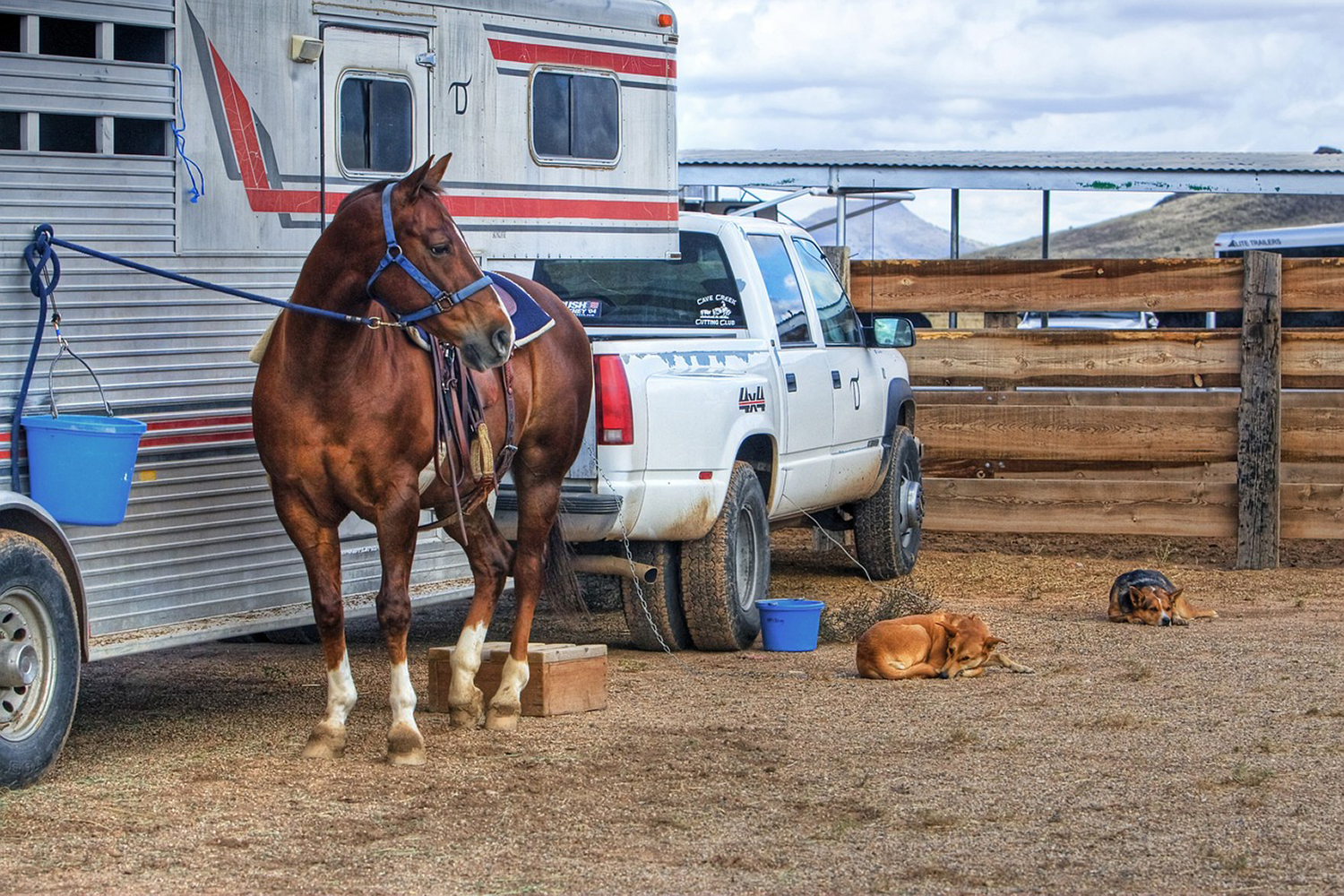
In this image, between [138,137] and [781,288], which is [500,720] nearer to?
[138,137]

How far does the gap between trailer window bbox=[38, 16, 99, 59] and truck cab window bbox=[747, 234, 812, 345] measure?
4037mm

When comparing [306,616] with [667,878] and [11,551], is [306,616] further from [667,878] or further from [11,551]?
[667,878]

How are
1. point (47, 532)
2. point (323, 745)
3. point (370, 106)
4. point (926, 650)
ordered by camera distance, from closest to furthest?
point (47, 532) < point (323, 745) < point (370, 106) < point (926, 650)

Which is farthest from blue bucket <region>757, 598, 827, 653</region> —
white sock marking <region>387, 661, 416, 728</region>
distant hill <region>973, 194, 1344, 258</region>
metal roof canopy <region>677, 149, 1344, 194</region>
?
distant hill <region>973, 194, 1344, 258</region>

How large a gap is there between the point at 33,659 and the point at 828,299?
18.7 feet

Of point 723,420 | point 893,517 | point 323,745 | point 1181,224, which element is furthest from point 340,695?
point 1181,224

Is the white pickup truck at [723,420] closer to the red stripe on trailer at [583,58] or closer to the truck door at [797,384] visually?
the truck door at [797,384]

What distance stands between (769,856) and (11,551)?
262 cm

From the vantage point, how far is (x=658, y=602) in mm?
8406

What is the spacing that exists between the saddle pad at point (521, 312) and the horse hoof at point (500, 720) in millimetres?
1474

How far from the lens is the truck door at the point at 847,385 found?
995 cm

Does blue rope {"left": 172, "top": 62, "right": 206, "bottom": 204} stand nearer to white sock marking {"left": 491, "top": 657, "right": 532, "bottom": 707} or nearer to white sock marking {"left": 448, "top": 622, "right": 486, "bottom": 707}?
white sock marking {"left": 448, "top": 622, "right": 486, "bottom": 707}

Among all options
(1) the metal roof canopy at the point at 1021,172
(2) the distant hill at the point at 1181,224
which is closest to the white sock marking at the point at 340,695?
(1) the metal roof canopy at the point at 1021,172

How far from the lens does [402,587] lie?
20.4ft
